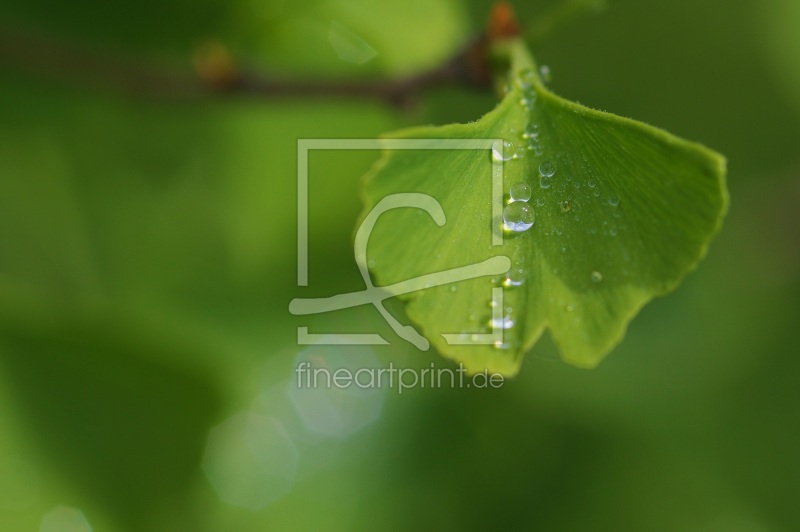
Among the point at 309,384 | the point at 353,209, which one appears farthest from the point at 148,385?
the point at 353,209

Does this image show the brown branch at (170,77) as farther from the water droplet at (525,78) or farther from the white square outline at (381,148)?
the water droplet at (525,78)

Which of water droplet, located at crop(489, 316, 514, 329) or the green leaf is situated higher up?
the green leaf

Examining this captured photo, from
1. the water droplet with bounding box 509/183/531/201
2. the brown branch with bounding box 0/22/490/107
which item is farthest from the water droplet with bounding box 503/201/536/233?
the brown branch with bounding box 0/22/490/107

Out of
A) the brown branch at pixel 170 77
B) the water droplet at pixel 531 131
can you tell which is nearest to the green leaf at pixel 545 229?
the water droplet at pixel 531 131

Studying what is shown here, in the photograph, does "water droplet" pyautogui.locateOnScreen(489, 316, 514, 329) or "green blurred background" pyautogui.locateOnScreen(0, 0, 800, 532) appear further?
"green blurred background" pyautogui.locateOnScreen(0, 0, 800, 532)

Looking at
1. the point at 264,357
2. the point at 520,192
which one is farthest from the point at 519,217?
the point at 264,357

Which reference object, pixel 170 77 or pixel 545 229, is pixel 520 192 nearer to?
pixel 545 229

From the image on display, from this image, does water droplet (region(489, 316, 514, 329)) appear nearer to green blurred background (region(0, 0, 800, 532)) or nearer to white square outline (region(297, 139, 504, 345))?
white square outline (region(297, 139, 504, 345))
